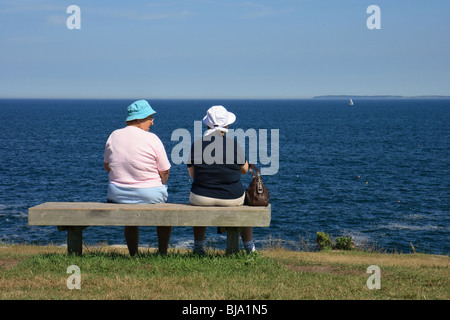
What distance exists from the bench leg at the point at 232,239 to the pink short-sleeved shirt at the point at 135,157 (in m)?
1.26

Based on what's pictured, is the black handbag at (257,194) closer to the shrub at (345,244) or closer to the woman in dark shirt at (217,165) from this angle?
the woman in dark shirt at (217,165)

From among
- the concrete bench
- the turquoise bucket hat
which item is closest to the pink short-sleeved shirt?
the turquoise bucket hat

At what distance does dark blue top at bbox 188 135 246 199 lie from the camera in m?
7.61

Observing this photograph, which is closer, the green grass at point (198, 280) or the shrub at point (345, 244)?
the green grass at point (198, 280)

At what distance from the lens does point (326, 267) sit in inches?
327

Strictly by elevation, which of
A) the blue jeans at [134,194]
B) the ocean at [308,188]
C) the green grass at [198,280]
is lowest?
the ocean at [308,188]

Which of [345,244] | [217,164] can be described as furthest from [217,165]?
[345,244]

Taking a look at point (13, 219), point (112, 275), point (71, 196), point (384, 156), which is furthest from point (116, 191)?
point (384, 156)

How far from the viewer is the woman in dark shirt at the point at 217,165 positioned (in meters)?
7.62

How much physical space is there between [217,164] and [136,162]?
1090 mm

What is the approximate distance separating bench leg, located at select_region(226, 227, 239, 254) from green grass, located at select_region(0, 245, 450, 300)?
0.21m

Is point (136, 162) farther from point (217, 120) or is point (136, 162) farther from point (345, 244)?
point (345, 244)

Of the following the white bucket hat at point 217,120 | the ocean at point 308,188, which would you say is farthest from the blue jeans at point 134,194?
the ocean at point 308,188

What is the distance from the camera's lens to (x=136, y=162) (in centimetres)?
762
